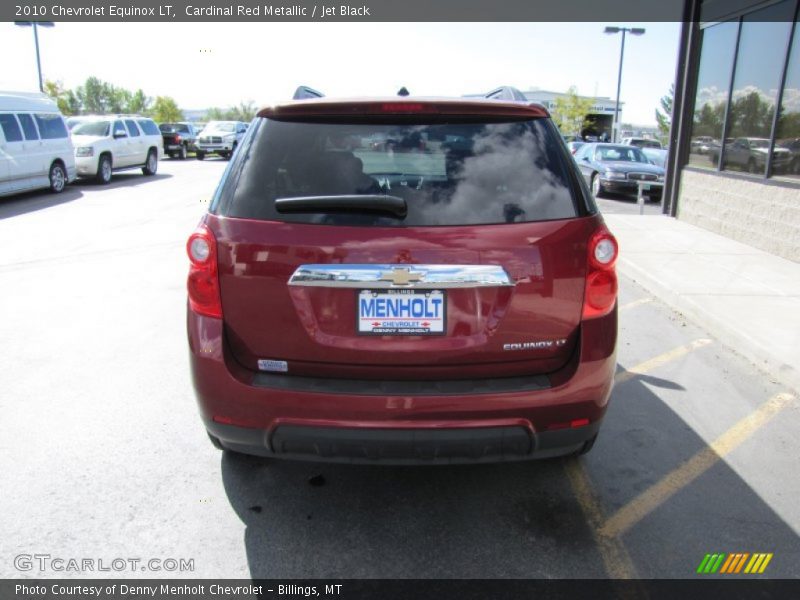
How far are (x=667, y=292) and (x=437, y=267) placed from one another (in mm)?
5197

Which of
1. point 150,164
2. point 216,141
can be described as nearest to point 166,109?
point 216,141

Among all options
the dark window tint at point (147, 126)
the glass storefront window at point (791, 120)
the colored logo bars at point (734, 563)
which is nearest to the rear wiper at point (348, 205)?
the colored logo bars at point (734, 563)

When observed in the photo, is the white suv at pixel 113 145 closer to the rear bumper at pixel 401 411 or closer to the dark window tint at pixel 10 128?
the dark window tint at pixel 10 128

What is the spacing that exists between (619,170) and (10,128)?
1462 cm

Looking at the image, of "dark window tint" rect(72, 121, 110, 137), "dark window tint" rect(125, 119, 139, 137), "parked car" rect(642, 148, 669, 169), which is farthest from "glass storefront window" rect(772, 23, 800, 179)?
"dark window tint" rect(125, 119, 139, 137)

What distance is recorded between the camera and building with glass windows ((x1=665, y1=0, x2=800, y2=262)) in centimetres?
870

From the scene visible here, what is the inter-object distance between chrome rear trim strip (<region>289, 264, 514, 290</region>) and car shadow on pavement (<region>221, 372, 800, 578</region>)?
1.19 m

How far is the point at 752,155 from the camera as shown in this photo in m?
9.72

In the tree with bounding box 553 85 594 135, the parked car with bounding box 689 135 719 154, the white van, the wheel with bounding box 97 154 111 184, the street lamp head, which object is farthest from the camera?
the tree with bounding box 553 85 594 135

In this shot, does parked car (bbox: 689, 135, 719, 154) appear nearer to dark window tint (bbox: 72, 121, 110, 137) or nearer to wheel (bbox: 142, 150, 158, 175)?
dark window tint (bbox: 72, 121, 110, 137)

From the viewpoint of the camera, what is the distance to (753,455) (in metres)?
3.68

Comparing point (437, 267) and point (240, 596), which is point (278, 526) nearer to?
point (240, 596)

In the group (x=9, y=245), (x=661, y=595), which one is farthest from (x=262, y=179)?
(x=9, y=245)

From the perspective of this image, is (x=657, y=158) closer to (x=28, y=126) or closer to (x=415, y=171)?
(x=28, y=126)
